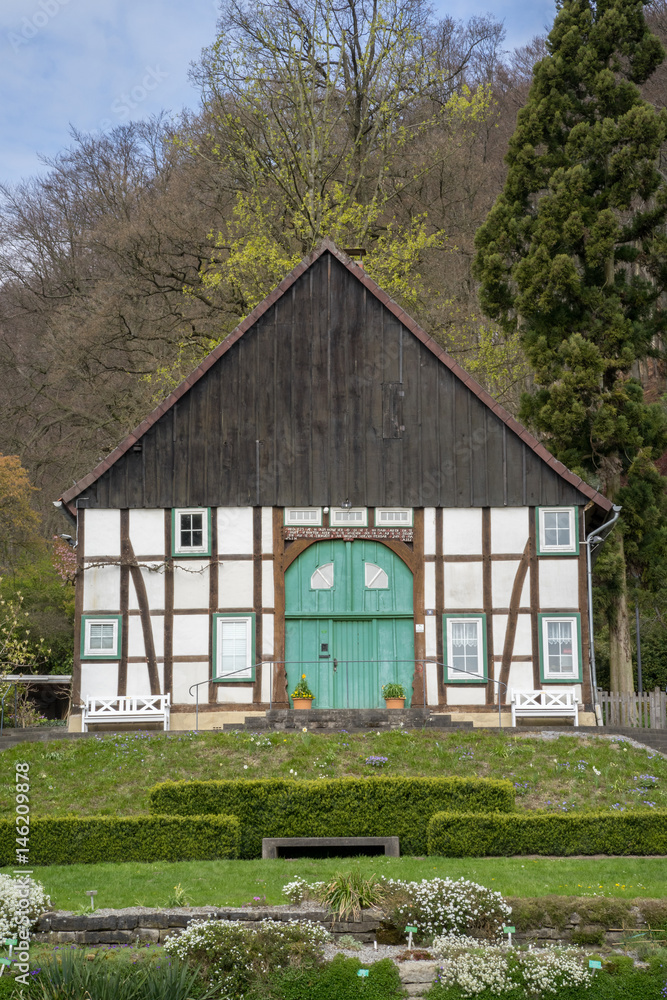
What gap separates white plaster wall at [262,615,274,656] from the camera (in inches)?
858

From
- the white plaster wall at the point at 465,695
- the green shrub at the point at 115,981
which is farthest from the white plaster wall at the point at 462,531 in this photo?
the green shrub at the point at 115,981

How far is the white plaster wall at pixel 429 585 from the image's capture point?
21891 mm

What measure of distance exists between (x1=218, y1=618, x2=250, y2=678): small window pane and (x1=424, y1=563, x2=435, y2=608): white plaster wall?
346 centimetres

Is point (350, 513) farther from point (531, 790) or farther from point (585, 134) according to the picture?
point (585, 134)

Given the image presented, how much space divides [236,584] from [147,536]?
1.93 metres

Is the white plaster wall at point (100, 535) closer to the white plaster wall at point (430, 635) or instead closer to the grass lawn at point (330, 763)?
the grass lawn at point (330, 763)

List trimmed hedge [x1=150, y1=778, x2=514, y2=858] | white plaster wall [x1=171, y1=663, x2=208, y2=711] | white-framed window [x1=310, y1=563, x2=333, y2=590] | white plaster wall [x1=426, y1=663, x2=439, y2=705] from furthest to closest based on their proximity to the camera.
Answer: white-framed window [x1=310, y1=563, x2=333, y2=590], white plaster wall [x1=426, y1=663, x2=439, y2=705], white plaster wall [x1=171, y1=663, x2=208, y2=711], trimmed hedge [x1=150, y1=778, x2=514, y2=858]

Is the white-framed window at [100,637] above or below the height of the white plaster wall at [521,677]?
above

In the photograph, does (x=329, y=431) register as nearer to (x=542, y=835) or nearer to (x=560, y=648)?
(x=560, y=648)

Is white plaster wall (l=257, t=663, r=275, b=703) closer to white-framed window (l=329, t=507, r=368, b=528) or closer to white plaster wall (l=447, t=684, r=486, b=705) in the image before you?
white-framed window (l=329, t=507, r=368, b=528)

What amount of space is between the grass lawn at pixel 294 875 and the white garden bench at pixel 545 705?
7.59 m

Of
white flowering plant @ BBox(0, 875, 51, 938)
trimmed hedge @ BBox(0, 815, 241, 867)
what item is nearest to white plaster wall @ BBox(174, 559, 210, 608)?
A: trimmed hedge @ BBox(0, 815, 241, 867)

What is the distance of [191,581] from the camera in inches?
863

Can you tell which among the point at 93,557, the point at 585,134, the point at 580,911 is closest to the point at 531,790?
the point at 580,911
